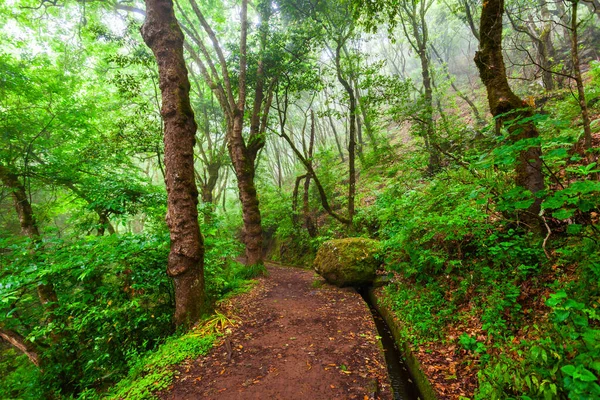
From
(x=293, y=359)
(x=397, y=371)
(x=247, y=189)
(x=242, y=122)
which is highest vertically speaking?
(x=242, y=122)

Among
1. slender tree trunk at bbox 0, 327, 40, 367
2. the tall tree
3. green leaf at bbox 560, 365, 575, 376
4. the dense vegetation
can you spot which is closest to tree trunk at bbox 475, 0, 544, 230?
the dense vegetation

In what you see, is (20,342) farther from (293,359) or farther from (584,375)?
(584,375)

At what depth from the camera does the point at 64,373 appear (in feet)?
14.8

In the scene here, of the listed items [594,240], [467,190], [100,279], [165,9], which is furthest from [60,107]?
[594,240]

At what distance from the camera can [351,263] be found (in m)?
7.12

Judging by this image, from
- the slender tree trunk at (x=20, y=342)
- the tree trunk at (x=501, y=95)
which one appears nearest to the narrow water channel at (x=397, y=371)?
the tree trunk at (x=501, y=95)

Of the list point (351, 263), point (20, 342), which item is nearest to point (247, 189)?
point (351, 263)

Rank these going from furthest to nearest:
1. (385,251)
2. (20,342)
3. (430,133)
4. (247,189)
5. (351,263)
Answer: (247,189) < (430,133) < (351,263) < (385,251) < (20,342)

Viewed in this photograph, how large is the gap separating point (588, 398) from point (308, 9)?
462 inches

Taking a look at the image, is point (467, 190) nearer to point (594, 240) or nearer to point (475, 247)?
point (475, 247)

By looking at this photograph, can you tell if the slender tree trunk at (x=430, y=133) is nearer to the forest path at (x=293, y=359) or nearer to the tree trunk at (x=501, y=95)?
the tree trunk at (x=501, y=95)

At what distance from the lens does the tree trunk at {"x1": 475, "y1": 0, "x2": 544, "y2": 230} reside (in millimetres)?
3539

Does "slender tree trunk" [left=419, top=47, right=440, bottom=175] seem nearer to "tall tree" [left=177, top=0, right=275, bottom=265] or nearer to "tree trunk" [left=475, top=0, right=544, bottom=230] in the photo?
"tree trunk" [left=475, top=0, right=544, bottom=230]

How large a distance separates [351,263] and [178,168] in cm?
495
